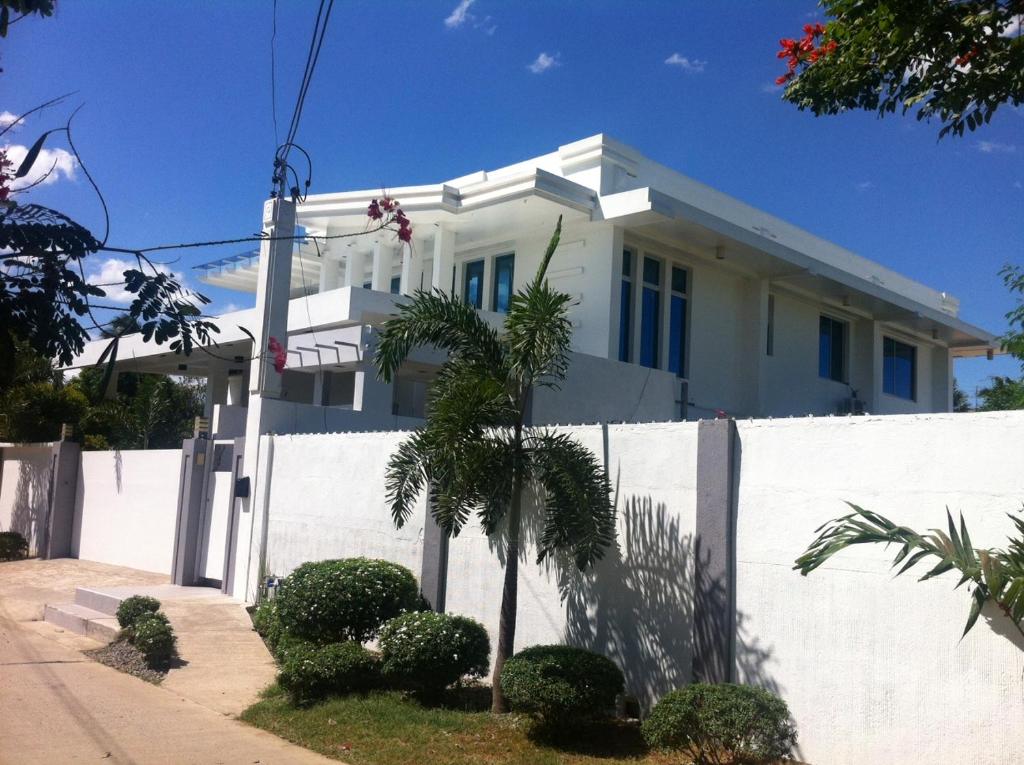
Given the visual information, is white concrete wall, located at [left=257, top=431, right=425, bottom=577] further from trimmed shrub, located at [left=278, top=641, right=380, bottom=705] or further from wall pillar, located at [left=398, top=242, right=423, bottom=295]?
wall pillar, located at [left=398, top=242, right=423, bottom=295]

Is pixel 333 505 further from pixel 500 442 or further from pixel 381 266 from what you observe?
pixel 381 266

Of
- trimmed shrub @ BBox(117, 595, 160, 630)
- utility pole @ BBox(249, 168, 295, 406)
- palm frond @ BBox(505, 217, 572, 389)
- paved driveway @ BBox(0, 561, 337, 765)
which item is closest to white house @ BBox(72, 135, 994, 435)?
utility pole @ BBox(249, 168, 295, 406)

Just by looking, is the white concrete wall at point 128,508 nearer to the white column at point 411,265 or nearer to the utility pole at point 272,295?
the utility pole at point 272,295

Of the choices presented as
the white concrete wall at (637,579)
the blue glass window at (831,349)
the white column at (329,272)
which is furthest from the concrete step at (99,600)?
the blue glass window at (831,349)

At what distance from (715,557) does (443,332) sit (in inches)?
123

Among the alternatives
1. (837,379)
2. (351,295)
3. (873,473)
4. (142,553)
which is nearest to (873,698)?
(873,473)

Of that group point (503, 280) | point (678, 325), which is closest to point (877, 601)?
point (678, 325)

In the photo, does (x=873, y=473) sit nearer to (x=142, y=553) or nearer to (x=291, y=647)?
(x=291, y=647)

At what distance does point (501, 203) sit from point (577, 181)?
2035mm

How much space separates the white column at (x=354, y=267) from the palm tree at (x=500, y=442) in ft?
48.2

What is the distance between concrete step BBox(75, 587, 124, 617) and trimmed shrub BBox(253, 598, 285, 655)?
256 cm

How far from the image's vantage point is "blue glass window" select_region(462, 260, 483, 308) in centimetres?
2228

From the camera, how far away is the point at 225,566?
15.1 m

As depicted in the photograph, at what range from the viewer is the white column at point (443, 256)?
21.1 m
